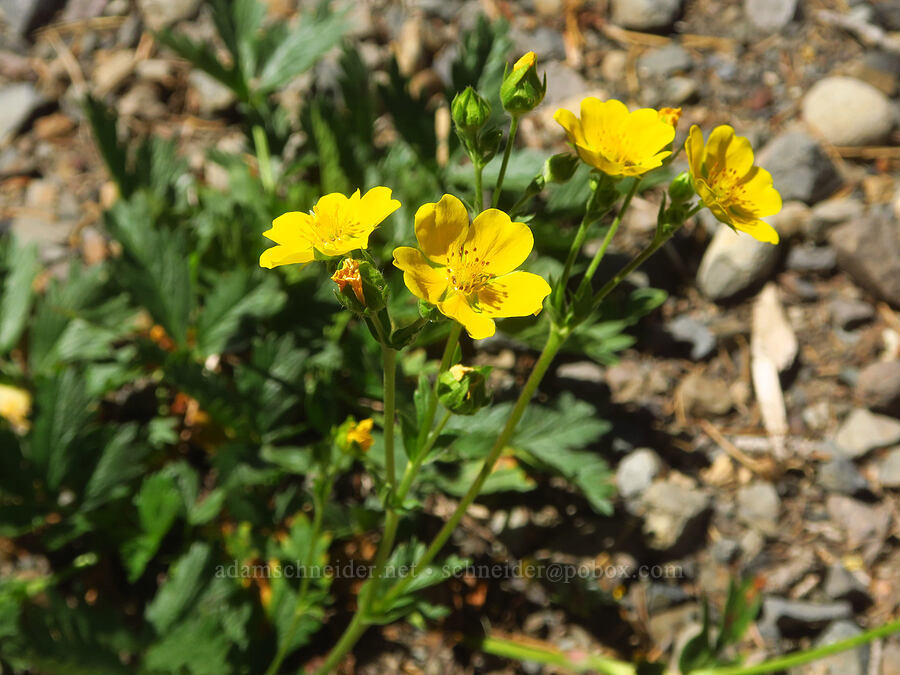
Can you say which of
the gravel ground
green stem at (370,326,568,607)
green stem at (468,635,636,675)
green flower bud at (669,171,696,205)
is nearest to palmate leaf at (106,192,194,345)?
the gravel ground

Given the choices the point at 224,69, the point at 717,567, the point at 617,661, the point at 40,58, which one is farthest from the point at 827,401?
the point at 40,58

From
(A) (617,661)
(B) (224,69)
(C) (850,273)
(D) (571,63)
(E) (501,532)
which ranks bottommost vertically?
(A) (617,661)

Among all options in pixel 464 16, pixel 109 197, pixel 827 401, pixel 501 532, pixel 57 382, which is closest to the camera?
pixel 57 382

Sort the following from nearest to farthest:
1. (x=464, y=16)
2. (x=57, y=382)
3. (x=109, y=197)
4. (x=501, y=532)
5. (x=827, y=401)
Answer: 1. (x=57, y=382)
2. (x=501, y=532)
3. (x=827, y=401)
4. (x=109, y=197)
5. (x=464, y=16)

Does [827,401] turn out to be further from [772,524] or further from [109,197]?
[109,197]

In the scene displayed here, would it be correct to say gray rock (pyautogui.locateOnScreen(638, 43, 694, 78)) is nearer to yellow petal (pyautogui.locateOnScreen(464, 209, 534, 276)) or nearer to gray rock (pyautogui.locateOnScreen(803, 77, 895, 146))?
gray rock (pyautogui.locateOnScreen(803, 77, 895, 146))

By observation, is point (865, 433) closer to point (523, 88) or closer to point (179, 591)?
point (523, 88)

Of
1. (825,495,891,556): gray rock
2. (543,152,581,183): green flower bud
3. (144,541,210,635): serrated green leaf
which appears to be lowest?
(825,495,891,556): gray rock
